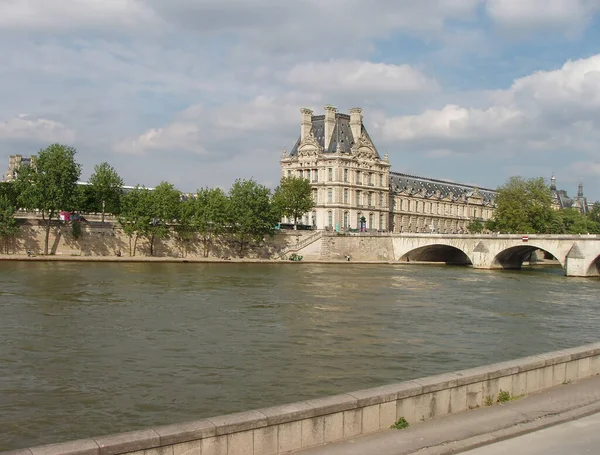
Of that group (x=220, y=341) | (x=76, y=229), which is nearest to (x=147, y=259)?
(x=76, y=229)

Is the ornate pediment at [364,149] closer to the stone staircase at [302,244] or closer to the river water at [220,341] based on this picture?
the stone staircase at [302,244]

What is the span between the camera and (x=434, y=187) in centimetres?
12394

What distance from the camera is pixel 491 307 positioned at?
115 ft

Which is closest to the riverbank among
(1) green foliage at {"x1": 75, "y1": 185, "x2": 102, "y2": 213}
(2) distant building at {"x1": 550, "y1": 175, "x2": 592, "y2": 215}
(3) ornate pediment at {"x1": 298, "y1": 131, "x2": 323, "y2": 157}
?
(1) green foliage at {"x1": 75, "y1": 185, "x2": 102, "y2": 213}

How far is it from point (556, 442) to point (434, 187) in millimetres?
117380

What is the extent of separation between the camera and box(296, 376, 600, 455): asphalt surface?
8586mm

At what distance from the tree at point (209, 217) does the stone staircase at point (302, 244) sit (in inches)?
310

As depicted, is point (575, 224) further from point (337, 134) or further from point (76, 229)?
point (76, 229)

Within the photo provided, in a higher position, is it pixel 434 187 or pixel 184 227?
pixel 434 187

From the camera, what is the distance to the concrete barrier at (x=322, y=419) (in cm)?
768

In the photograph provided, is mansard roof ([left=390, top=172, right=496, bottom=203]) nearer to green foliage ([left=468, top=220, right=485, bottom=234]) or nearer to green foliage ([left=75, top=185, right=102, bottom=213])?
green foliage ([left=468, top=220, right=485, bottom=234])

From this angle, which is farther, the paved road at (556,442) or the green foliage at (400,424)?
the green foliage at (400,424)

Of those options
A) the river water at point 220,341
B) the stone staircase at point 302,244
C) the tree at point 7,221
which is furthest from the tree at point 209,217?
the river water at point 220,341

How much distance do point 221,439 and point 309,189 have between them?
82.2 meters
